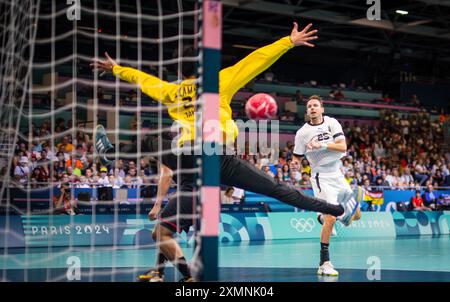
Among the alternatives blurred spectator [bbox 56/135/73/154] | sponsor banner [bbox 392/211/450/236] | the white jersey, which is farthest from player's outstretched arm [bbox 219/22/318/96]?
sponsor banner [bbox 392/211/450/236]

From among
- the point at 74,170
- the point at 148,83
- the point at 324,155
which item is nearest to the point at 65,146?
the point at 74,170

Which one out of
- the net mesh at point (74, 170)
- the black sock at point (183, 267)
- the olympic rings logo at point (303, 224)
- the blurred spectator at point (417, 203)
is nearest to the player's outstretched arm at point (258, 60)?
the net mesh at point (74, 170)

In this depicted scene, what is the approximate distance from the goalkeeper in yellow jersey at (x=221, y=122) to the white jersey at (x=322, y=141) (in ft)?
8.02

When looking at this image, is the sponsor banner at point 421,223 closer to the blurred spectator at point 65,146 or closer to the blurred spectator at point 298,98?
the blurred spectator at point 65,146

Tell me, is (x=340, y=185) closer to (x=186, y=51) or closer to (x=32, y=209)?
(x=186, y=51)

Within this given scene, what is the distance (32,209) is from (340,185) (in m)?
8.05

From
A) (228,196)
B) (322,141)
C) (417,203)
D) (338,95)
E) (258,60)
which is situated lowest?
(417,203)

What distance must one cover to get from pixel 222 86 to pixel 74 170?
10635 mm

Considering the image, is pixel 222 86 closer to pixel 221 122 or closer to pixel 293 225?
pixel 221 122

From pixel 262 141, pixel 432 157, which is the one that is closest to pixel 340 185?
pixel 262 141

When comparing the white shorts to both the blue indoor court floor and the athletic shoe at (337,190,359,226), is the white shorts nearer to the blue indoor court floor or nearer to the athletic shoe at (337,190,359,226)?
the athletic shoe at (337,190,359,226)

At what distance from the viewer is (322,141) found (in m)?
10.3

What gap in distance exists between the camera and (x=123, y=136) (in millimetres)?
23422

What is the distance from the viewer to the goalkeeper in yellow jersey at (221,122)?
25.0 ft
